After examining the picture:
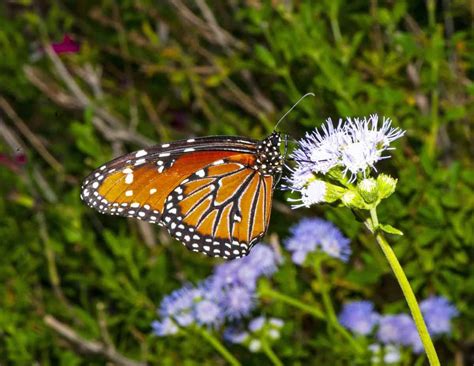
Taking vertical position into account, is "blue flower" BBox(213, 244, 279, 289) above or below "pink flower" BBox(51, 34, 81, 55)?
below

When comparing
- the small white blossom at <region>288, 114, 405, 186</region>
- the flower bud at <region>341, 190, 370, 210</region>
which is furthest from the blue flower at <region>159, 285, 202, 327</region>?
the flower bud at <region>341, 190, 370, 210</region>

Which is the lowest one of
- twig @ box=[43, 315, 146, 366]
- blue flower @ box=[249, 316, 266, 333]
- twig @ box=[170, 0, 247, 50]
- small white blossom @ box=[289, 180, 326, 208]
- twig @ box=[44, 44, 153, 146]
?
twig @ box=[43, 315, 146, 366]

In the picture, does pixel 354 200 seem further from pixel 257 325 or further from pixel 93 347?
pixel 93 347

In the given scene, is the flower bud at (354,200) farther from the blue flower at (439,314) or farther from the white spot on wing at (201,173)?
the blue flower at (439,314)

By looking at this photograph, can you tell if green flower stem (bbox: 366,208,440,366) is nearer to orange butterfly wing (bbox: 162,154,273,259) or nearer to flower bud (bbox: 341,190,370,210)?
flower bud (bbox: 341,190,370,210)

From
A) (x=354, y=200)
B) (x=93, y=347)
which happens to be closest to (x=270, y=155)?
(x=354, y=200)

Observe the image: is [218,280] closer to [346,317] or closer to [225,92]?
[346,317]
